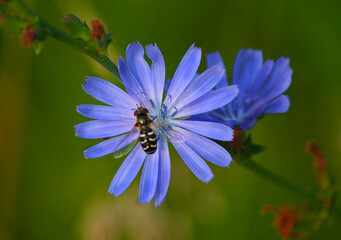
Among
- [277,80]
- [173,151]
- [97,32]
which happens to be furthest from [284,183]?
[173,151]

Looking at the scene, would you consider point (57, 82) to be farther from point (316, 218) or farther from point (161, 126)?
point (316, 218)

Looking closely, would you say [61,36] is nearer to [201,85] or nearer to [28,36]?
[28,36]

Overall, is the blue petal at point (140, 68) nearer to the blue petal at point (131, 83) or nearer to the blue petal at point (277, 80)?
the blue petal at point (131, 83)

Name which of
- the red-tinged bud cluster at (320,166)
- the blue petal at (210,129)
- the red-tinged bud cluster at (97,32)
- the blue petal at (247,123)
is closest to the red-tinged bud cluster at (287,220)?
the red-tinged bud cluster at (320,166)

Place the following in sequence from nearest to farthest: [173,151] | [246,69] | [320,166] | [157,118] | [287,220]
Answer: [157,118] < [246,69] < [287,220] < [320,166] < [173,151]

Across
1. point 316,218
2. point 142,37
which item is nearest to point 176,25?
point 142,37

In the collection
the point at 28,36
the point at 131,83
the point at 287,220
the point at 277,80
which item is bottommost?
the point at 287,220
